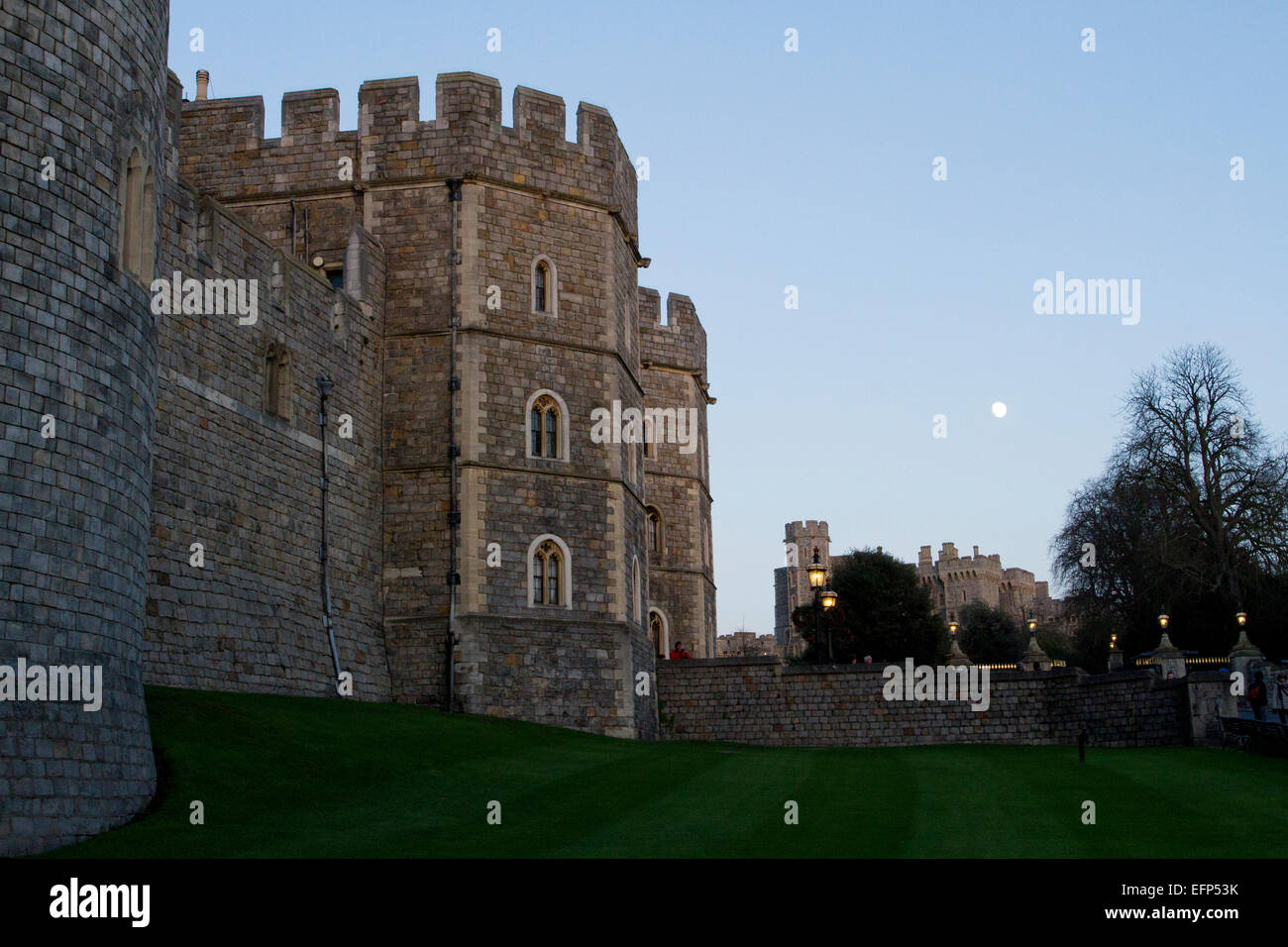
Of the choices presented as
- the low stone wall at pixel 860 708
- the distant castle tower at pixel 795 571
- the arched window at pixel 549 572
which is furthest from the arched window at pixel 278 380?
the distant castle tower at pixel 795 571

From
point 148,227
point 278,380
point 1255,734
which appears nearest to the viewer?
point 148,227

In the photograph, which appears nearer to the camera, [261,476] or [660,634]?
[261,476]

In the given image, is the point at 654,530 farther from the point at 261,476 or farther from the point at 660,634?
the point at 261,476

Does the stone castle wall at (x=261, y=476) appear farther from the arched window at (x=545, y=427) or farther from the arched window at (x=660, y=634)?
the arched window at (x=660, y=634)

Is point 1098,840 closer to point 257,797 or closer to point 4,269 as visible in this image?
point 257,797

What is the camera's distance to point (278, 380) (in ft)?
79.0

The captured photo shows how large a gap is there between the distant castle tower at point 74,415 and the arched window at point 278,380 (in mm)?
8639

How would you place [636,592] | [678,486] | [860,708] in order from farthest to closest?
1. [678,486]
2. [860,708]
3. [636,592]

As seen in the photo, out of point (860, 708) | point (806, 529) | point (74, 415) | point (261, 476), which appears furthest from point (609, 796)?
point (806, 529)

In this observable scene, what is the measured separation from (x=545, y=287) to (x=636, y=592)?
20.8 ft

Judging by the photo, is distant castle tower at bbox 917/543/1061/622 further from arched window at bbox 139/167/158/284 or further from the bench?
arched window at bbox 139/167/158/284

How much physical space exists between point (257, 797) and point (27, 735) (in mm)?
3089

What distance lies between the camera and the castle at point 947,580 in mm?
126125
